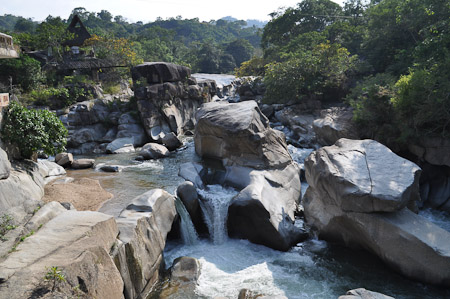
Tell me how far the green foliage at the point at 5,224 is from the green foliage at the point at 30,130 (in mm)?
4750

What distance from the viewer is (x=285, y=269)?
9.75 m

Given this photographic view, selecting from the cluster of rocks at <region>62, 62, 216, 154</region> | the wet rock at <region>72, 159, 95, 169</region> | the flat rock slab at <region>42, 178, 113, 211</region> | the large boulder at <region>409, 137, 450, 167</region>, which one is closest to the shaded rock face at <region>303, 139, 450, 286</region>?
the large boulder at <region>409, 137, 450, 167</region>

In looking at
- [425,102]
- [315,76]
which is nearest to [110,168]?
[425,102]

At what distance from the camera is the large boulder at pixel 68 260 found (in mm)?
5316

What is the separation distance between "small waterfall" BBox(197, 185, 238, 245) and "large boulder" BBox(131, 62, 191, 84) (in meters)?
16.4

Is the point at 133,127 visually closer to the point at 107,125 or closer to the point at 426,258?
the point at 107,125

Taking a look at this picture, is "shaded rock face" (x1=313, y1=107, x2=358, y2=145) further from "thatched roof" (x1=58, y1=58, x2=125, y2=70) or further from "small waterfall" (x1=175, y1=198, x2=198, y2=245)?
"thatched roof" (x1=58, y1=58, x2=125, y2=70)

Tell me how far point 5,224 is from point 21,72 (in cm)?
2266

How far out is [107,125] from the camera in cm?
2519

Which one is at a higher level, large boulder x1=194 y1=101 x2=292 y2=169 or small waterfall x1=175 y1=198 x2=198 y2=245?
large boulder x1=194 y1=101 x2=292 y2=169

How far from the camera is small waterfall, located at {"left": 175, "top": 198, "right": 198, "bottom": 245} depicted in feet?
36.7

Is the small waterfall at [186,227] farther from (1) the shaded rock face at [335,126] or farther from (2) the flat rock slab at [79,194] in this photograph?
(1) the shaded rock face at [335,126]

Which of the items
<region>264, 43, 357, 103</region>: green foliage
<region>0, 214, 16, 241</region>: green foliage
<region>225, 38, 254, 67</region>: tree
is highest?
<region>225, 38, 254, 67</region>: tree

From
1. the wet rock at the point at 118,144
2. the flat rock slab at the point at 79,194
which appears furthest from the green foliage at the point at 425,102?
the wet rock at the point at 118,144
